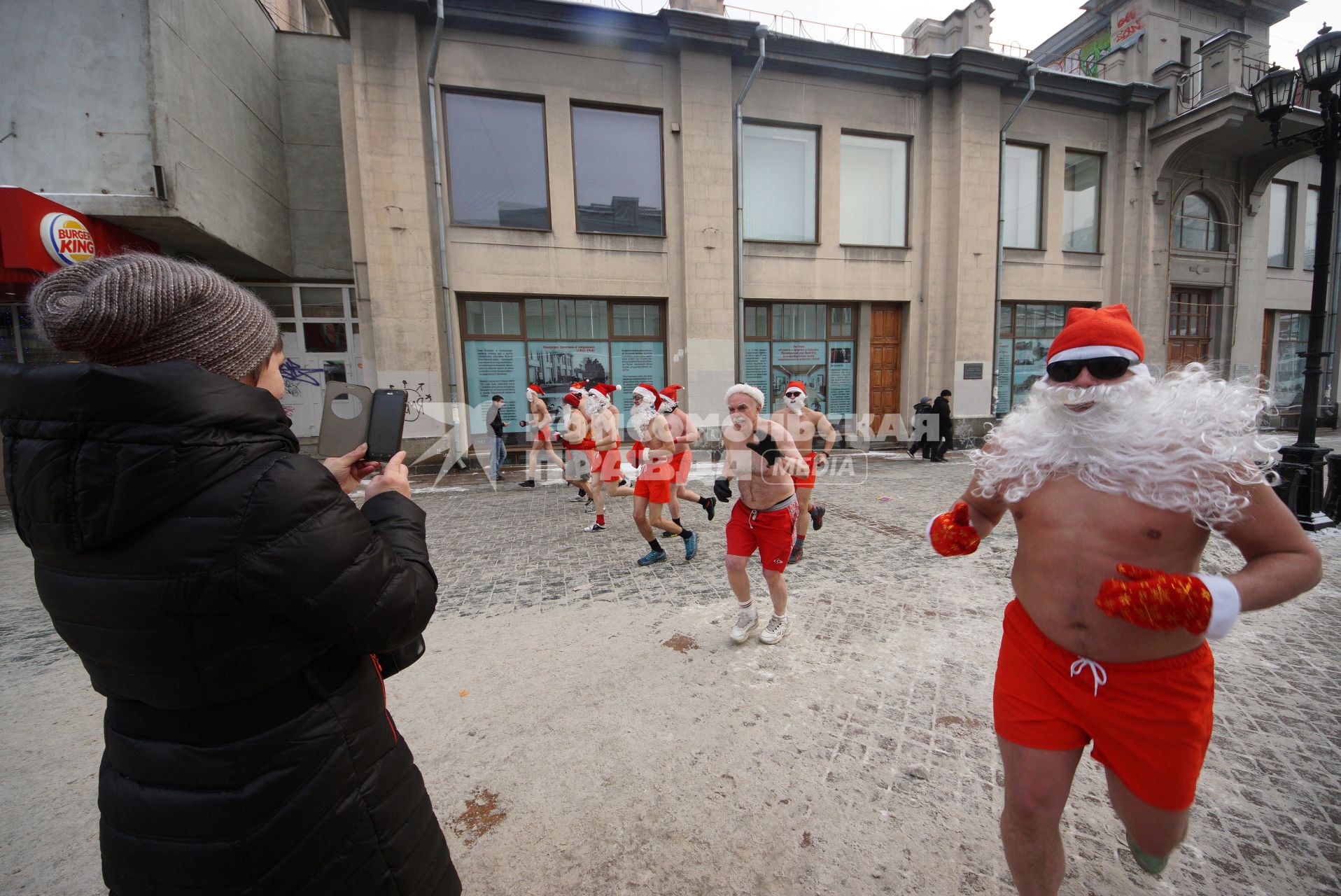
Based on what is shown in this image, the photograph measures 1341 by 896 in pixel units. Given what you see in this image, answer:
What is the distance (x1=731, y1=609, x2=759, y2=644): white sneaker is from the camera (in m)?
3.88

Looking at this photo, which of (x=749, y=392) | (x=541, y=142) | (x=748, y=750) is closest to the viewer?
(x=748, y=750)

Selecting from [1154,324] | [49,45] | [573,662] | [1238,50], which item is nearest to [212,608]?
[573,662]

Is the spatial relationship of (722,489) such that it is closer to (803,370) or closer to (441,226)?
(441,226)

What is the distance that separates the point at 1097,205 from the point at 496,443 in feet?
55.0

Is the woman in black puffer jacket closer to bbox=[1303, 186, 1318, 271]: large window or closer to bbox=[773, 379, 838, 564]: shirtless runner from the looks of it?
bbox=[773, 379, 838, 564]: shirtless runner

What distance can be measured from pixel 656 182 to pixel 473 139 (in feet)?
12.8

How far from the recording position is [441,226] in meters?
11.1

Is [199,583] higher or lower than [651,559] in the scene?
higher

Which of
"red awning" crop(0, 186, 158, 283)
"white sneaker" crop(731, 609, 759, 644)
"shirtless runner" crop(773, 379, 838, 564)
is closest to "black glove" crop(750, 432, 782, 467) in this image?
"white sneaker" crop(731, 609, 759, 644)

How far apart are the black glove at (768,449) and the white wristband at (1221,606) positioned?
7.96ft

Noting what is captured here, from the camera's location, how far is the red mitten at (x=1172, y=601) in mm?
1438

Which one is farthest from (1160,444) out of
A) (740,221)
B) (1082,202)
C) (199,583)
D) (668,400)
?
(1082,202)

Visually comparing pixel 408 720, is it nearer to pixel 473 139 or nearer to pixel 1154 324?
pixel 473 139

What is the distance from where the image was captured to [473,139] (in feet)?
38.0
